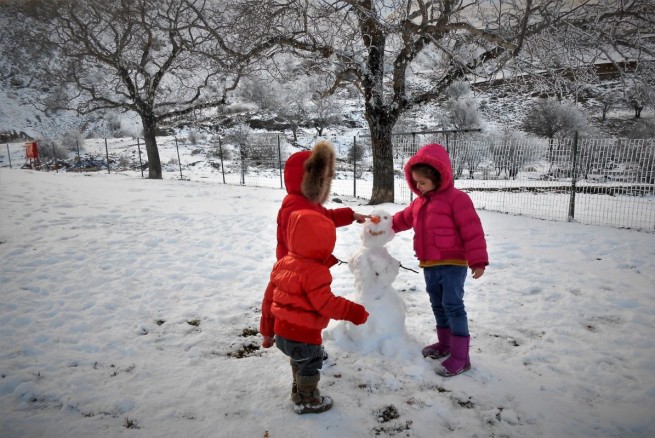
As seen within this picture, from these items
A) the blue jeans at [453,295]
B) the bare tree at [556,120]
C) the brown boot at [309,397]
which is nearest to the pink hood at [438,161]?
the blue jeans at [453,295]

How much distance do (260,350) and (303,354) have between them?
1.02 metres

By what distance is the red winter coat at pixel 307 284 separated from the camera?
80.0 inches

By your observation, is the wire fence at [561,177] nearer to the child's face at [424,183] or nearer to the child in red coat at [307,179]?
the child's face at [424,183]

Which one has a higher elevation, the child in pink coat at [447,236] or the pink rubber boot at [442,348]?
the child in pink coat at [447,236]

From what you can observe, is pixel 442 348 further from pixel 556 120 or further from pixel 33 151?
pixel 556 120

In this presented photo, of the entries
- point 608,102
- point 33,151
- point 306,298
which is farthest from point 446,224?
point 608,102

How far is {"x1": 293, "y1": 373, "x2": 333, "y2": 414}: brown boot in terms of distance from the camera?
7.41 feet

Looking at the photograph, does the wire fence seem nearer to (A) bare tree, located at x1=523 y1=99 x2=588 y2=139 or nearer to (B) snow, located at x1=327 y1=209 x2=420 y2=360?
(B) snow, located at x1=327 y1=209 x2=420 y2=360

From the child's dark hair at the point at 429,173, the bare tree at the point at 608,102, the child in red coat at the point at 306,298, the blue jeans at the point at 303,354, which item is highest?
the bare tree at the point at 608,102

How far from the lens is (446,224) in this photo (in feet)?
8.70

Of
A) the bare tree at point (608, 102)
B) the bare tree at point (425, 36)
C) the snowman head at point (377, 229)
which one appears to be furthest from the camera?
the bare tree at point (608, 102)

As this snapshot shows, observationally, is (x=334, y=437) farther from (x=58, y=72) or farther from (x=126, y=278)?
(x=58, y=72)

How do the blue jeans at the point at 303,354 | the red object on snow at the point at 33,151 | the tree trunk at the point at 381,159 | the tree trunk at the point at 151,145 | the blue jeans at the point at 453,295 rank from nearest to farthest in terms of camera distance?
1. the blue jeans at the point at 303,354
2. the blue jeans at the point at 453,295
3. the tree trunk at the point at 381,159
4. the tree trunk at the point at 151,145
5. the red object on snow at the point at 33,151

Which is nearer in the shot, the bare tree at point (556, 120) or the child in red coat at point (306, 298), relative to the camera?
the child in red coat at point (306, 298)
